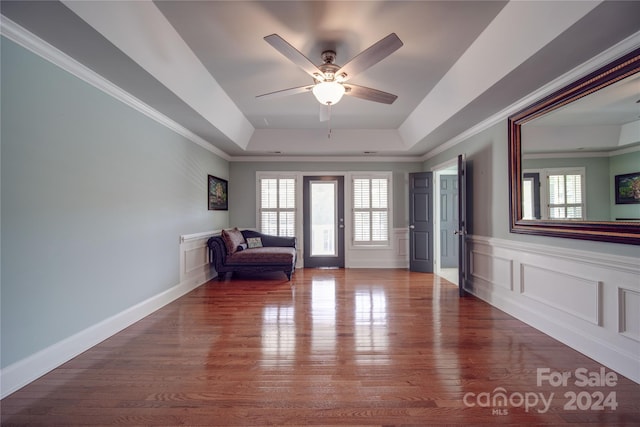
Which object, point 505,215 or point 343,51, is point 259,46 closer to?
point 343,51

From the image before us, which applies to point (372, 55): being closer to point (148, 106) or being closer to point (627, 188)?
point (627, 188)

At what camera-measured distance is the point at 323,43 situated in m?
2.68

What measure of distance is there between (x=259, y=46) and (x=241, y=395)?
3023mm

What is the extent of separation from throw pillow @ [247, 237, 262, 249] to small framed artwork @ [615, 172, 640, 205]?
16.9 feet

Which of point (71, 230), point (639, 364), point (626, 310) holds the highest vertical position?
point (71, 230)

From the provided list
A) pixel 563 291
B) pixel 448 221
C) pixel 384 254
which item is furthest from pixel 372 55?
pixel 448 221

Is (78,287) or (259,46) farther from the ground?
(259,46)

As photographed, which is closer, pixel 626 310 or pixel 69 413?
pixel 69 413

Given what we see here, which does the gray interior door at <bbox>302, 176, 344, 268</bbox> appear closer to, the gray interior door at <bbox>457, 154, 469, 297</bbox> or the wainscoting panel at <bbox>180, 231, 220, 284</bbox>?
the wainscoting panel at <bbox>180, 231, 220, 284</bbox>

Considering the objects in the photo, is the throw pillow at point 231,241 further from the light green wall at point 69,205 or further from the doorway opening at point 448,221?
the doorway opening at point 448,221

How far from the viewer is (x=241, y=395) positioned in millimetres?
1869

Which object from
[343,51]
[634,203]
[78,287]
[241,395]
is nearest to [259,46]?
[343,51]

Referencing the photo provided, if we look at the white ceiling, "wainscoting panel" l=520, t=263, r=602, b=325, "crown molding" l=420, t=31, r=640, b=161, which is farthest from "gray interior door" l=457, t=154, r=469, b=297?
"wainscoting panel" l=520, t=263, r=602, b=325

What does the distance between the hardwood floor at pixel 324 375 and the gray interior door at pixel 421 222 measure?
2.35 metres
